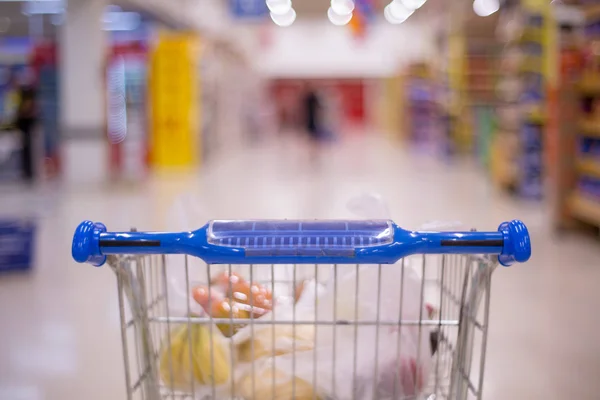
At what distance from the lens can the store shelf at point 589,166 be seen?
246 inches

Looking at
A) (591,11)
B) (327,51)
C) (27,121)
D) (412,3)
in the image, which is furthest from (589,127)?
(327,51)

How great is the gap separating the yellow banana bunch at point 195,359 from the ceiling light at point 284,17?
2521 centimetres

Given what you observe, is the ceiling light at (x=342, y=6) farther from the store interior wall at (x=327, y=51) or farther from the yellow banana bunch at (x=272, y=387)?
the yellow banana bunch at (x=272, y=387)

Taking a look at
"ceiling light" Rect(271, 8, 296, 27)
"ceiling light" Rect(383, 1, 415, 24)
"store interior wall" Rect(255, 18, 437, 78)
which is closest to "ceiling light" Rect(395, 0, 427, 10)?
"ceiling light" Rect(383, 1, 415, 24)

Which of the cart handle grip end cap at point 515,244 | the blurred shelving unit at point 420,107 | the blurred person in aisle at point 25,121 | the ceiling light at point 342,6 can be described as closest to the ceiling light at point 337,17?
the ceiling light at point 342,6

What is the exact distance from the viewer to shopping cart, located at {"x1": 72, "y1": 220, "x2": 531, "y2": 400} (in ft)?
4.95

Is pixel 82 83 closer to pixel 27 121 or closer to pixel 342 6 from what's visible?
pixel 27 121

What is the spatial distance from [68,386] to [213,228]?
1.99 metres

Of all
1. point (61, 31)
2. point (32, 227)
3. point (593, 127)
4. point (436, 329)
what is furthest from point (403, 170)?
point (436, 329)

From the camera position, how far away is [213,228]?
1560mm

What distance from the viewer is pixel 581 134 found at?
6590 mm

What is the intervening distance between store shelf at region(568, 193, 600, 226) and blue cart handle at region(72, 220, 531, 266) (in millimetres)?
4924

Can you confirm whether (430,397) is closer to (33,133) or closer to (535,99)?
(535,99)

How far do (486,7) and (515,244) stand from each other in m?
14.6
